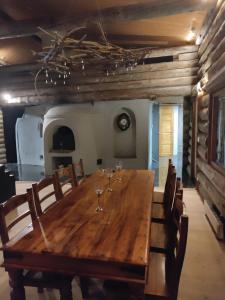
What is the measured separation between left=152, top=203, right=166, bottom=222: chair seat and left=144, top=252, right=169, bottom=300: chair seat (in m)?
0.57

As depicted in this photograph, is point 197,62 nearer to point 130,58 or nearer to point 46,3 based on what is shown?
point 130,58

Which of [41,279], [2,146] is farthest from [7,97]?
[41,279]

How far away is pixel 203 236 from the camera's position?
2930 millimetres

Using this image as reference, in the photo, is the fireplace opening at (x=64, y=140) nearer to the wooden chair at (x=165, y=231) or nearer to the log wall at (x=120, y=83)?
the log wall at (x=120, y=83)

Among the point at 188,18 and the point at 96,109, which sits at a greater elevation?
the point at 188,18

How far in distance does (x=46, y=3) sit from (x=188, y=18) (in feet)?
8.01

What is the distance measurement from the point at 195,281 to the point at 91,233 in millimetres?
1326


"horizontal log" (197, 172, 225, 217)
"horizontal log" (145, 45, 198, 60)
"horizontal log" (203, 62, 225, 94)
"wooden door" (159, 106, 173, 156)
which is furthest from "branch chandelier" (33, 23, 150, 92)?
"wooden door" (159, 106, 173, 156)

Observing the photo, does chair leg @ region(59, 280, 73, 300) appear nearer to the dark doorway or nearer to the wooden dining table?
the wooden dining table

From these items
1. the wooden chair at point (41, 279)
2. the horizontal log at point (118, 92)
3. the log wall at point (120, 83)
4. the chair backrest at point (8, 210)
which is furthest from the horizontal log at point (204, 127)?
the wooden chair at point (41, 279)

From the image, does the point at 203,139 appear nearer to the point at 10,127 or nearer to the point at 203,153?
the point at 203,153

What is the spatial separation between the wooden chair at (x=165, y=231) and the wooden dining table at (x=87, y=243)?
0.20 meters

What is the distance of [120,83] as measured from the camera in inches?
237

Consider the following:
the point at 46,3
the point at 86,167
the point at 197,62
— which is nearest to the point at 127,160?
the point at 86,167
